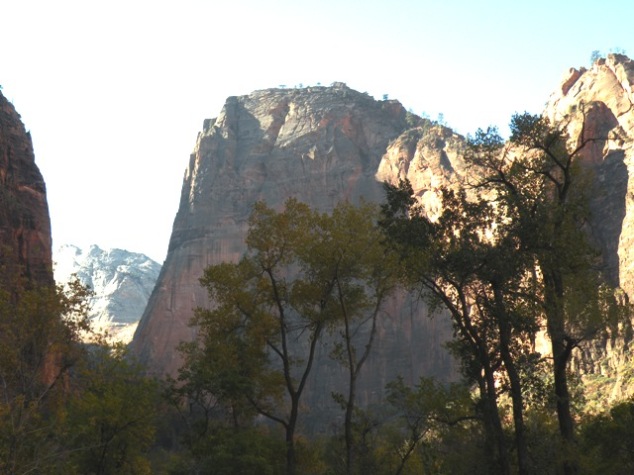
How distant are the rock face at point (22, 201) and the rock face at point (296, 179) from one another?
109 feet

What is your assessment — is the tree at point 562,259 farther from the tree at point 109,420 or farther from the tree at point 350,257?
the tree at point 109,420

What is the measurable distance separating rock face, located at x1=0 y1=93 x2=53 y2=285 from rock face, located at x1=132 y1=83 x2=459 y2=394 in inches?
1306

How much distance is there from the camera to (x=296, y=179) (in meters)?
115

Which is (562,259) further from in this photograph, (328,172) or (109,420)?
(328,172)

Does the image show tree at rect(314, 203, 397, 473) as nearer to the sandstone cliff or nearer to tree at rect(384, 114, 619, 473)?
tree at rect(384, 114, 619, 473)

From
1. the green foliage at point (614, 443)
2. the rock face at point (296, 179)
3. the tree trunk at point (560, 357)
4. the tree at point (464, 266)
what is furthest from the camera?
the rock face at point (296, 179)

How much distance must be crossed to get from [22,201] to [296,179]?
4754 cm

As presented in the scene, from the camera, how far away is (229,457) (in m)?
30.4

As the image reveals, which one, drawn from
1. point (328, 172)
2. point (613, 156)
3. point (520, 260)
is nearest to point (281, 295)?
point (520, 260)

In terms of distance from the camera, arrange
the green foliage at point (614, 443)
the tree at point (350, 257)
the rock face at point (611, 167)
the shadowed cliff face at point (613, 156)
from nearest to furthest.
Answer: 1. the green foliage at point (614, 443)
2. the tree at point (350, 257)
3. the rock face at point (611, 167)
4. the shadowed cliff face at point (613, 156)

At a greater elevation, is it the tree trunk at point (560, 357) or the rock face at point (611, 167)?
the rock face at point (611, 167)

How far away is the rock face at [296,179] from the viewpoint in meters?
98.0

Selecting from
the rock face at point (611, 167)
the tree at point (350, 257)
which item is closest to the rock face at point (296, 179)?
the rock face at point (611, 167)

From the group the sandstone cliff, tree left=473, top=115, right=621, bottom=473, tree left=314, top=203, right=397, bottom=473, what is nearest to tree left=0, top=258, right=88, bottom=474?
tree left=314, top=203, right=397, bottom=473
